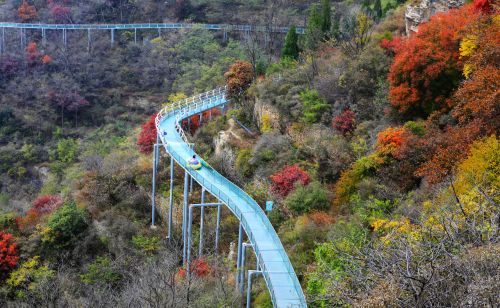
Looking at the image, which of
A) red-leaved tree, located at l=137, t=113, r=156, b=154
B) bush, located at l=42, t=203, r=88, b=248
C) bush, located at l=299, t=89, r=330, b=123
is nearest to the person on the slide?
bush, located at l=42, t=203, r=88, b=248

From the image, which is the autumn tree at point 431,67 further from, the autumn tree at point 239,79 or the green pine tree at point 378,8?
the green pine tree at point 378,8

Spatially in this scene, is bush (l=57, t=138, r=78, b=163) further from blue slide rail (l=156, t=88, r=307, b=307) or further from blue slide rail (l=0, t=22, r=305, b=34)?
blue slide rail (l=0, t=22, r=305, b=34)

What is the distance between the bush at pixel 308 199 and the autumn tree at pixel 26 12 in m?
45.8

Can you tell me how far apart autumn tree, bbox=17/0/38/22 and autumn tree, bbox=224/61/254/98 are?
31.2 m

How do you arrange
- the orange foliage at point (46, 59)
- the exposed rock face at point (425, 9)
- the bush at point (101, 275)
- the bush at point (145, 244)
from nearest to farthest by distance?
the bush at point (101, 275) < the bush at point (145, 244) < the exposed rock face at point (425, 9) < the orange foliage at point (46, 59)

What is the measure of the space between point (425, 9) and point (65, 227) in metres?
21.5

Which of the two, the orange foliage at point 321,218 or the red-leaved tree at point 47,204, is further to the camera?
the red-leaved tree at point 47,204

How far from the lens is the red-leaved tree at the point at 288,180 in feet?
82.1

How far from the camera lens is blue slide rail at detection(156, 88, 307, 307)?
18.0 m

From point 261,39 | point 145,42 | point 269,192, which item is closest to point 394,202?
point 269,192

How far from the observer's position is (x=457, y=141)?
1962cm

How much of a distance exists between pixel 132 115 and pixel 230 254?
27069 millimetres

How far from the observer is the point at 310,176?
25.2 m

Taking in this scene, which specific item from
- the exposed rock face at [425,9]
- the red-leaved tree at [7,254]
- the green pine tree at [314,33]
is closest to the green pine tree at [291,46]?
the green pine tree at [314,33]
